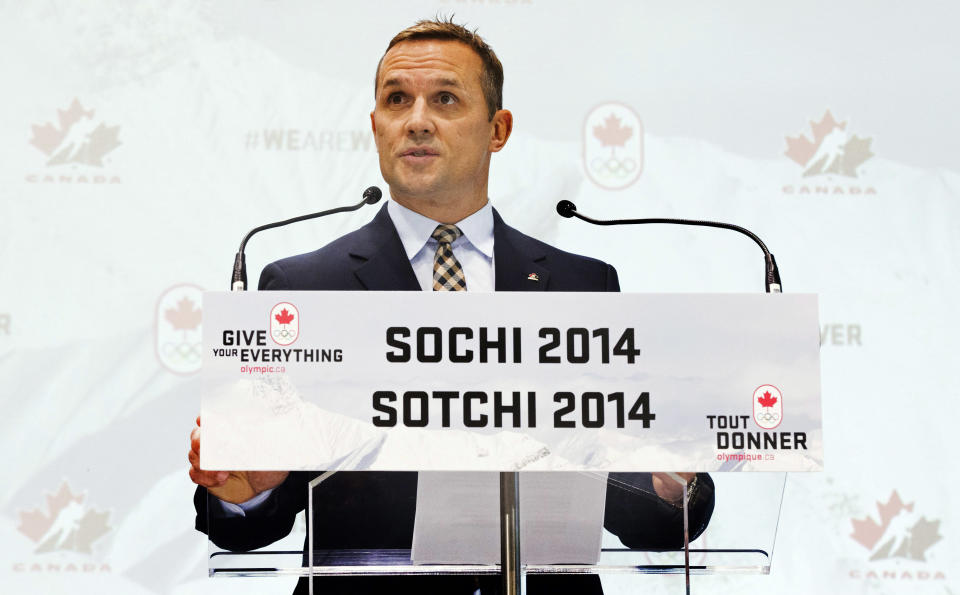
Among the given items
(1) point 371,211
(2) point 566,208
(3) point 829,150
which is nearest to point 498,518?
(2) point 566,208

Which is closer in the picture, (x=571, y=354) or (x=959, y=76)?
(x=571, y=354)

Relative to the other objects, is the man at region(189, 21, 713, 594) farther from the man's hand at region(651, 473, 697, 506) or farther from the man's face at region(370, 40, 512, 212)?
the man's hand at region(651, 473, 697, 506)

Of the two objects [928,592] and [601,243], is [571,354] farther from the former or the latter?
[928,592]

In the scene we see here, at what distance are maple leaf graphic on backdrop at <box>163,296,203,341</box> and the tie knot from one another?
1.06m

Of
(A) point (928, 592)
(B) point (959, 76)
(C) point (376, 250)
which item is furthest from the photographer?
(B) point (959, 76)

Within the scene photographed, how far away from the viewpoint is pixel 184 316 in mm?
3406

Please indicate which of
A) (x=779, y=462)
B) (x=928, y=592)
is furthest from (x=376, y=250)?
(x=928, y=592)

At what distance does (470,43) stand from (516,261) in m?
0.62

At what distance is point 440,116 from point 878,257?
5.51 feet

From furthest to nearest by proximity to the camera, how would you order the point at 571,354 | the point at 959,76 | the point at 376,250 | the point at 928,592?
1. the point at 959,76
2. the point at 928,592
3. the point at 376,250
4. the point at 571,354

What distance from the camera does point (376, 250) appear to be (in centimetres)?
273

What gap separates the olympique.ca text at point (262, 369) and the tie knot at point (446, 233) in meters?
1.03

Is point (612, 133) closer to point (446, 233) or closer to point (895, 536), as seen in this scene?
point (446, 233)

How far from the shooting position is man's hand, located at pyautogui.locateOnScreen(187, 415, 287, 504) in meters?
1.85
